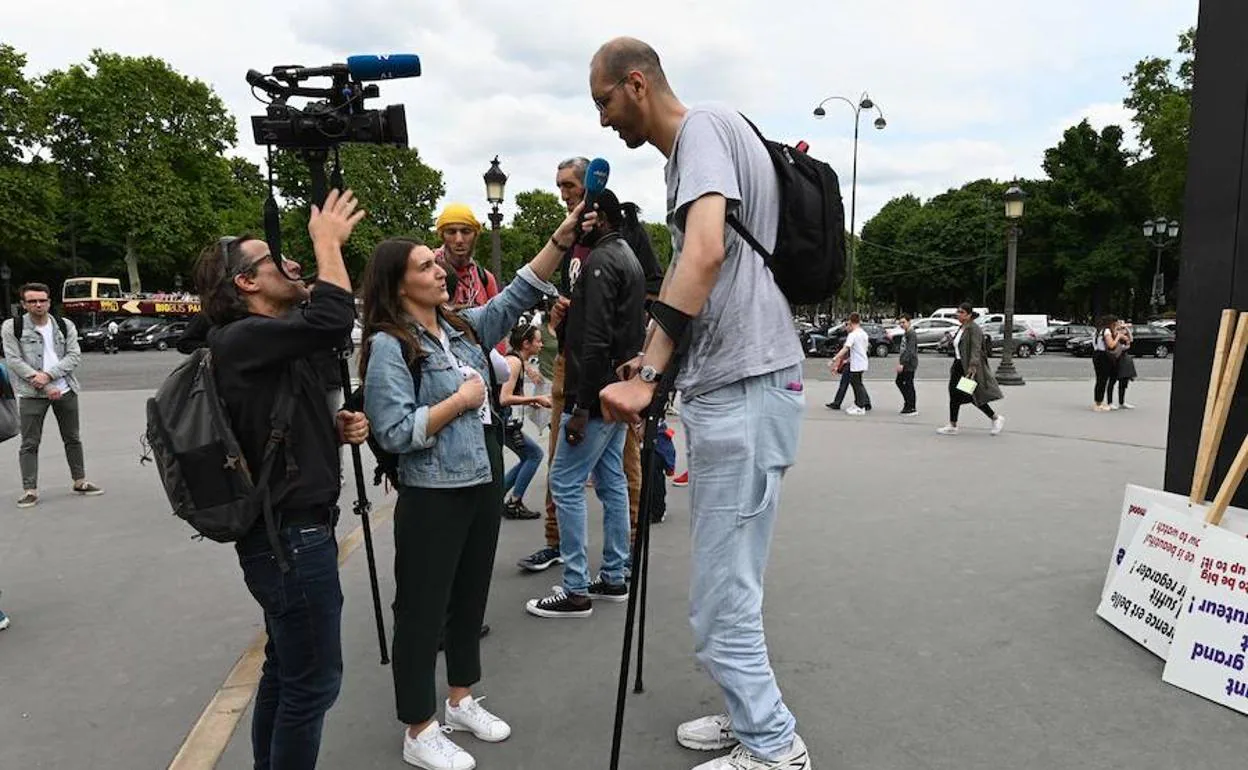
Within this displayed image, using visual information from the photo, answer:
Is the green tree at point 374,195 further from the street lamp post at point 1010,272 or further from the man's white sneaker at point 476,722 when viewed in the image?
the man's white sneaker at point 476,722

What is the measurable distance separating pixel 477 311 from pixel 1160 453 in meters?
8.74

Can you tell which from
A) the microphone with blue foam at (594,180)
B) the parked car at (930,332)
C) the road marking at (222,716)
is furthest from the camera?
the parked car at (930,332)

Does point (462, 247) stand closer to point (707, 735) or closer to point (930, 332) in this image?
point (707, 735)

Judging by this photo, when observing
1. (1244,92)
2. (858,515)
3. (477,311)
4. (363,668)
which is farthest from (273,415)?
(858,515)

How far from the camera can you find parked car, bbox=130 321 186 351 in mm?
34062

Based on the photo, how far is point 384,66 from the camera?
102 inches

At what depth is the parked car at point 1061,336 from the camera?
3375 centimetres

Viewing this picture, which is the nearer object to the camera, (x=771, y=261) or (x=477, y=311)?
(x=771, y=261)

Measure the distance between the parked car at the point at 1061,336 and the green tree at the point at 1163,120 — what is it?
7731 millimetres

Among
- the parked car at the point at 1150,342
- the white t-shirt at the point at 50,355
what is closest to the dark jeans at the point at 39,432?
the white t-shirt at the point at 50,355

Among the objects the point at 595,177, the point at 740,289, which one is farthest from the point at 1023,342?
the point at 740,289

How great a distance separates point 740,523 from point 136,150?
45820mm

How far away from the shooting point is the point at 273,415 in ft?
7.07

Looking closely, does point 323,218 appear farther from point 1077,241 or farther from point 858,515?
point 1077,241
